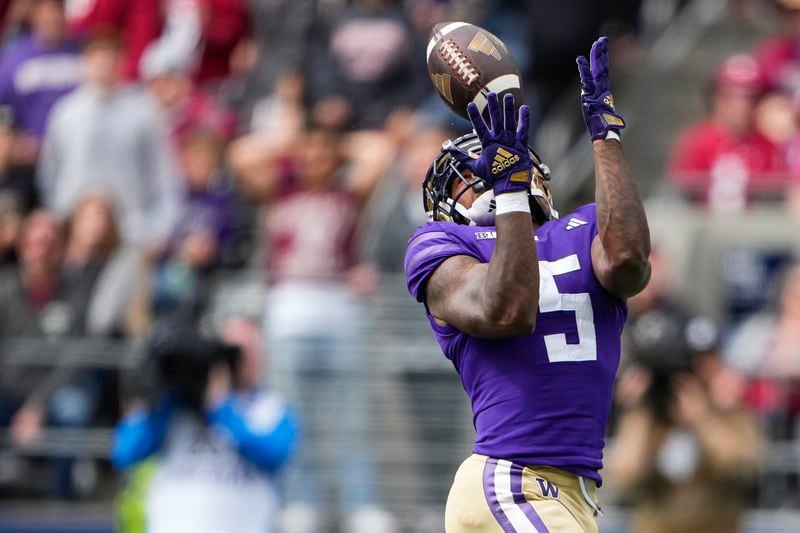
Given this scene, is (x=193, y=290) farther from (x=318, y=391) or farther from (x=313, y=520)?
(x=313, y=520)

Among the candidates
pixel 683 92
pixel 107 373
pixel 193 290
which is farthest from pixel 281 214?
pixel 683 92

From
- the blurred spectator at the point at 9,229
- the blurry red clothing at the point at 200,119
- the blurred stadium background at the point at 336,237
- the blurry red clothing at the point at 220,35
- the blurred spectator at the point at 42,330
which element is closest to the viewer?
the blurred stadium background at the point at 336,237

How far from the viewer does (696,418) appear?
29.1ft

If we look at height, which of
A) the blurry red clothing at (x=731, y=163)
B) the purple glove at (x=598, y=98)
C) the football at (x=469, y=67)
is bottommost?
the purple glove at (x=598, y=98)

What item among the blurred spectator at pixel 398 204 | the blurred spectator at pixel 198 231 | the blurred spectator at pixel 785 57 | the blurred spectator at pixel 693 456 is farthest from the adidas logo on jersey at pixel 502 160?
the blurred spectator at pixel 785 57

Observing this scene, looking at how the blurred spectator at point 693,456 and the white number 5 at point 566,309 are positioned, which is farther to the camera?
the blurred spectator at point 693,456

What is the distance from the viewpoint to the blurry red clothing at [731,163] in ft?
35.5

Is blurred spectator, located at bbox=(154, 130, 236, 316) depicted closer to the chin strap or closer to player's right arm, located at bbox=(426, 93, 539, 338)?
the chin strap

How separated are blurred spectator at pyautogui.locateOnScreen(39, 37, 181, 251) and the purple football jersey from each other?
21.7 ft

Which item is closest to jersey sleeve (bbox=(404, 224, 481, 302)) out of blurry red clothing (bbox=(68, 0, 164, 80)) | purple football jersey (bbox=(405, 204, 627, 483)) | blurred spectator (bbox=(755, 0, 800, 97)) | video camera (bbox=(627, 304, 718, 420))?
purple football jersey (bbox=(405, 204, 627, 483))

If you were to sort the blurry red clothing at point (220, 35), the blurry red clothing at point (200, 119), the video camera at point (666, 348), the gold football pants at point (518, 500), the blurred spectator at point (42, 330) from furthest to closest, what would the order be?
1. the blurry red clothing at point (220, 35)
2. the blurry red clothing at point (200, 119)
3. the blurred spectator at point (42, 330)
4. the video camera at point (666, 348)
5. the gold football pants at point (518, 500)

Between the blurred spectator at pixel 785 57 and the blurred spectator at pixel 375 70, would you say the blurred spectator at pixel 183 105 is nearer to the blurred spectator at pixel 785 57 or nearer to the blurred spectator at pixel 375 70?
the blurred spectator at pixel 375 70

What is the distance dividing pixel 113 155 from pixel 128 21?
1.84 meters

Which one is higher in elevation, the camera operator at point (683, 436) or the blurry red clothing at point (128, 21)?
the blurry red clothing at point (128, 21)
